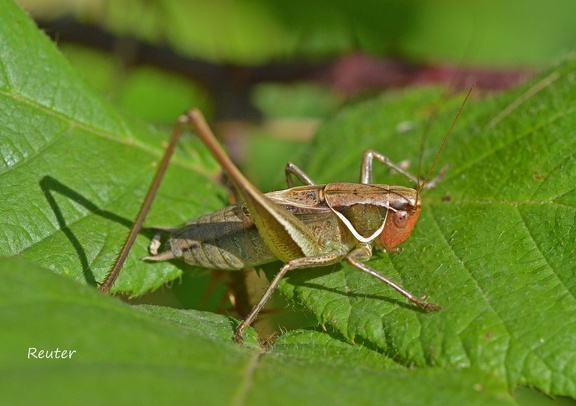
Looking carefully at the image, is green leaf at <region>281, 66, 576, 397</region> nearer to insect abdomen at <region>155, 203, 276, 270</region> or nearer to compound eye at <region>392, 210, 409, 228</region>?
compound eye at <region>392, 210, 409, 228</region>

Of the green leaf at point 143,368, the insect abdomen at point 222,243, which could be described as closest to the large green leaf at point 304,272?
the green leaf at point 143,368

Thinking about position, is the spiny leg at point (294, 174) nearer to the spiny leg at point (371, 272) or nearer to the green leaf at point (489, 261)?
the green leaf at point (489, 261)

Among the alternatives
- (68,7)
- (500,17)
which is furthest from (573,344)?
(500,17)

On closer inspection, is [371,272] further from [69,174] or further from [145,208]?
[69,174]

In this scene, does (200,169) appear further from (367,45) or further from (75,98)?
(367,45)

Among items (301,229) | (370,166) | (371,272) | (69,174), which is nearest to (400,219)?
(371,272)

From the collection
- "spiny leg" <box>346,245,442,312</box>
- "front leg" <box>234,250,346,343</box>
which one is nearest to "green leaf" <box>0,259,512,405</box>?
"spiny leg" <box>346,245,442,312</box>
